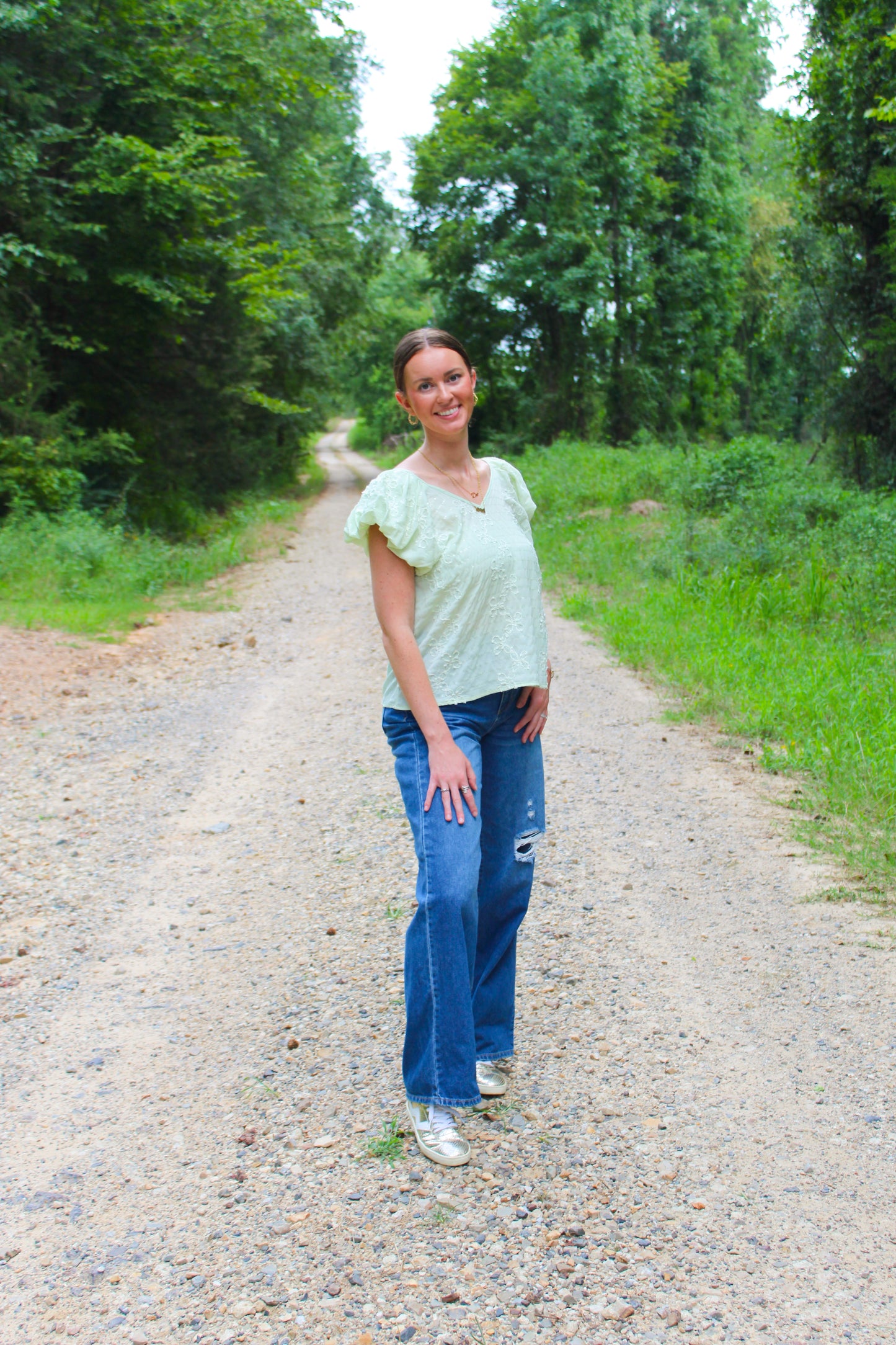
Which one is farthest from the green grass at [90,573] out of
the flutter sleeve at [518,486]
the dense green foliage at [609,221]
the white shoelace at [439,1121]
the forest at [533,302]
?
the dense green foliage at [609,221]

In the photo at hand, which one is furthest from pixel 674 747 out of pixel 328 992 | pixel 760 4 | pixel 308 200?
pixel 760 4

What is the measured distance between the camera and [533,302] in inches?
1056

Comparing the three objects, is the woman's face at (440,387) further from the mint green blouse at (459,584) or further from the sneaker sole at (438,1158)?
the sneaker sole at (438,1158)

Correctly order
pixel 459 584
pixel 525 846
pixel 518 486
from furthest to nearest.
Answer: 1. pixel 518 486
2. pixel 525 846
3. pixel 459 584

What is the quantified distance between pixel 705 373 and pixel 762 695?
25.0 m

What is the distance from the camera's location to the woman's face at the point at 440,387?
2.53 m

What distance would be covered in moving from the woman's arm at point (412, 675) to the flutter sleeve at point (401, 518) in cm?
3

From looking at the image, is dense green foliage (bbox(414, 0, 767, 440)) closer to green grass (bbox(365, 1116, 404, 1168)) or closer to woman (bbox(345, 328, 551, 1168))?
woman (bbox(345, 328, 551, 1168))

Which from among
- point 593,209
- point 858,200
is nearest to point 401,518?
point 858,200

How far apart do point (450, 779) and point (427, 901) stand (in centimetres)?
29

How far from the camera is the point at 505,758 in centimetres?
267

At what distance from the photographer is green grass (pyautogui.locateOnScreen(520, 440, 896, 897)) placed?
17.2 ft

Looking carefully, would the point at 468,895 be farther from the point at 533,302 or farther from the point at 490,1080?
the point at 533,302

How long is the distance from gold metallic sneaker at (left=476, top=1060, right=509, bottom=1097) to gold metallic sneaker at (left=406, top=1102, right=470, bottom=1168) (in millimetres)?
251
